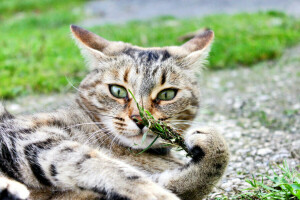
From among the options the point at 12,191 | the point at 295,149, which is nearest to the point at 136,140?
the point at 12,191

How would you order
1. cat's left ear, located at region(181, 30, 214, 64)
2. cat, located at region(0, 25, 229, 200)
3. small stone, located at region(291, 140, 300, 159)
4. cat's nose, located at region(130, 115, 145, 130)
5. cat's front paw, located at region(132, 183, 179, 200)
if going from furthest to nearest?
cat's left ear, located at region(181, 30, 214, 64)
small stone, located at region(291, 140, 300, 159)
cat's nose, located at region(130, 115, 145, 130)
cat, located at region(0, 25, 229, 200)
cat's front paw, located at region(132, 183, 179, 200)

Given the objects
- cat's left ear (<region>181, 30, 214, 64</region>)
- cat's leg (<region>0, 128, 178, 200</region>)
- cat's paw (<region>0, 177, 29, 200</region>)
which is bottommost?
cat's paw (<region>0, 177, 29, 200</region>)

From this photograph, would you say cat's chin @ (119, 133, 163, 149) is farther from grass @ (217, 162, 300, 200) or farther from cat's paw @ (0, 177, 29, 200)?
cat's paw @ (0, 177, 29, 200)

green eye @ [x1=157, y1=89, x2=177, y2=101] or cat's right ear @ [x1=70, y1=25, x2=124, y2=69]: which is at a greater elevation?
cat's right ear @ [x1=70, y1=25, x2=124, y2=69]

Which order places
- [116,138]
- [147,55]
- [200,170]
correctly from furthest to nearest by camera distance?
[147,55] → [116,138] → [200,170]

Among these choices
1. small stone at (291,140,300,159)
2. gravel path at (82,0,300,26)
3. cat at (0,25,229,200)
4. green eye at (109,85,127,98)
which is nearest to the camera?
cat at (0,25,229,200)

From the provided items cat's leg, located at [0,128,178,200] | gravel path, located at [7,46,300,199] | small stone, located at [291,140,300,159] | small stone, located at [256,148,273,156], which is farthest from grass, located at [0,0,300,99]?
small stone, located at [291,140,300,159]

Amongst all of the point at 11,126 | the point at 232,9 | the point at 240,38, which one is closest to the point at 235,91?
the point at 240,38

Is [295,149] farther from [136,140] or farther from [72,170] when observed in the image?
[72,170]
